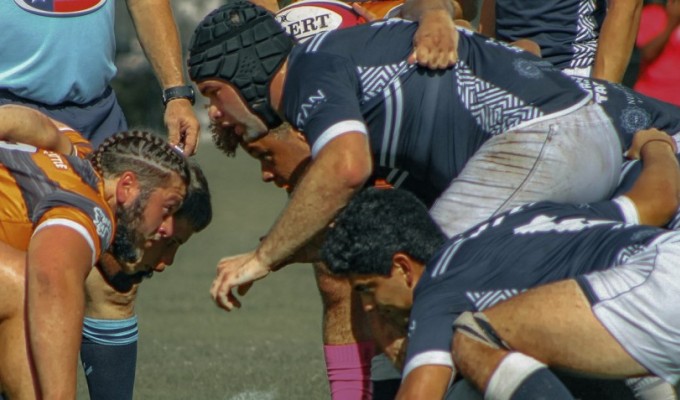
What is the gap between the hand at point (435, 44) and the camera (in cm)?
425

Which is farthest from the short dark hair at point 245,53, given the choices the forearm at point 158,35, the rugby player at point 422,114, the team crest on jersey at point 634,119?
the team crest on jersey at point 634,119

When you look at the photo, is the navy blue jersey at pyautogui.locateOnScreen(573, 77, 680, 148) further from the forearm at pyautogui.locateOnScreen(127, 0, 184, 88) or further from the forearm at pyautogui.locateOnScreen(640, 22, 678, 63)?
the forearm at pyautogui.locateOnScreen(640, 22, 678, 63)

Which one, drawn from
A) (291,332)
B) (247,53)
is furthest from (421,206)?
(291,332)

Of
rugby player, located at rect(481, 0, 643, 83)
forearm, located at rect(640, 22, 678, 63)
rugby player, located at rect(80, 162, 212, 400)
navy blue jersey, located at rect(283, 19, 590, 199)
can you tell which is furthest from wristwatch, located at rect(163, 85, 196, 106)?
forearm, located at rect(640, 22, 678, 63)

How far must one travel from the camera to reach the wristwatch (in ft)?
17.4

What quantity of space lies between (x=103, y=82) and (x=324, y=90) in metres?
1.44

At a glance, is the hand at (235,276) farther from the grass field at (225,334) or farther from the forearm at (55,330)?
the grass field at (225,334)

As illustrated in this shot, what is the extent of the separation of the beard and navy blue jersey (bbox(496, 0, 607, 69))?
77.8 inches

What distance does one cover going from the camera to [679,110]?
4.90 meters

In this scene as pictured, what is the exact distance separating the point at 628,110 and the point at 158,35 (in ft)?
6.49

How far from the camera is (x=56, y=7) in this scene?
5.08m

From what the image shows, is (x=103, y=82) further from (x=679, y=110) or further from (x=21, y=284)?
(x=679, y=110)

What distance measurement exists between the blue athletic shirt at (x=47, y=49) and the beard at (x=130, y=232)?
858mm

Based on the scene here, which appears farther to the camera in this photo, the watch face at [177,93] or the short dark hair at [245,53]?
the watch face at [177,93]
